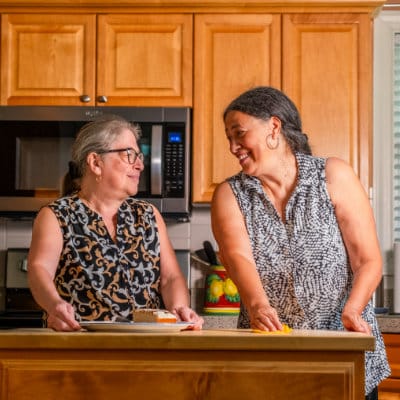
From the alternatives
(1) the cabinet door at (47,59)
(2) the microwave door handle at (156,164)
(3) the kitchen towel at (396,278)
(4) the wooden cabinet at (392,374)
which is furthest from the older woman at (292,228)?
(3) the kitchen towel at (396,278)

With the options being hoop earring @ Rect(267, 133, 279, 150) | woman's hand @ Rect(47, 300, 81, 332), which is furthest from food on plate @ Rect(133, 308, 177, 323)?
hoop earring @ Rect(267, 133, 279, 150)

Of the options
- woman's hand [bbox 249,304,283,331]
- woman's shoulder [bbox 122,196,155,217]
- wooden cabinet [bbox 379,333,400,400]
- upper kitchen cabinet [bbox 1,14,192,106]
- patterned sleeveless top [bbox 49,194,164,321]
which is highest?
upper kitchen cabinet [bbox 1,14,192,106]

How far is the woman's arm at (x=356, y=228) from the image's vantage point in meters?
2.10

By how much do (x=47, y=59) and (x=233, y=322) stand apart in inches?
55.5

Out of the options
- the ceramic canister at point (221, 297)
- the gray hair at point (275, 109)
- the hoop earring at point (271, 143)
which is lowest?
the ceramic canister at point (221, 297)

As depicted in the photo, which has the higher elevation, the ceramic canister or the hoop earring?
the hoop earring

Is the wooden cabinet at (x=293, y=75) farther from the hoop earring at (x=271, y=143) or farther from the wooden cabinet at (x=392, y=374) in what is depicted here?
the hoop earring at (x=271, y=143)

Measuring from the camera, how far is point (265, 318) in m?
1.94

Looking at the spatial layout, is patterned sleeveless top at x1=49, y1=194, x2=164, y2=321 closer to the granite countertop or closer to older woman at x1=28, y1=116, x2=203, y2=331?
older woman at x1=28, y1=116, x2=203, y2=331

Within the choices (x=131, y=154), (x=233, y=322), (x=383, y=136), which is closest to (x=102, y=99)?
(x=233, y=322)

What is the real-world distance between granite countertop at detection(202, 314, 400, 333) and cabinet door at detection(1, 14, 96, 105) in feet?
3.58

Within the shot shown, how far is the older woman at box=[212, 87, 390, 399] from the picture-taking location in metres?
2.14

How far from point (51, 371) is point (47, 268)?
50cm

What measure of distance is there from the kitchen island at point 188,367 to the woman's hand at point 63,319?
0.19 m
